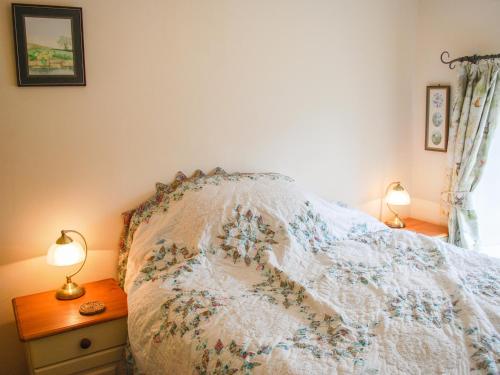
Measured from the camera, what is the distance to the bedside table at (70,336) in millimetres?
2104

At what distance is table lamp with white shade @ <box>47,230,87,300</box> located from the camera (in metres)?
2.32

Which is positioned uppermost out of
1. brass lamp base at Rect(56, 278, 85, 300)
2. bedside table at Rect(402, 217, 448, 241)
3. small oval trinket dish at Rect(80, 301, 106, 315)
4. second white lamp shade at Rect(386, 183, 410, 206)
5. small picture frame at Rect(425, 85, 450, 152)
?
small picture frame at Rect(425, 85, 450, 152)

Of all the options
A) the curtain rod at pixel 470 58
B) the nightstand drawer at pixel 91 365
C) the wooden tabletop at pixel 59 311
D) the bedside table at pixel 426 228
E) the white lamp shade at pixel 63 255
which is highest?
the curtain rod at pixel 470 58

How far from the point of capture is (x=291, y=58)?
3.09 m

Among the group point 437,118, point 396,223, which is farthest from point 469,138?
point 396,223

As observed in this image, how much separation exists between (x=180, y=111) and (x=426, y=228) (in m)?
1.95

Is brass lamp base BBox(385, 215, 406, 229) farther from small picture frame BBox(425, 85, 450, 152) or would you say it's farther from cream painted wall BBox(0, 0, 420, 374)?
small picture frame BBox(425, 85, 450, 152)

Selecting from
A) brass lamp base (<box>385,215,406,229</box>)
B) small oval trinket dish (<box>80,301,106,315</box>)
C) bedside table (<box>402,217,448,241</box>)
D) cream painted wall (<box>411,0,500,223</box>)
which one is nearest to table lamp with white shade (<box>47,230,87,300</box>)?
small oval trinket dish (<box>80,301,106,315</box>)

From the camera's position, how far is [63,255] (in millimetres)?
2318

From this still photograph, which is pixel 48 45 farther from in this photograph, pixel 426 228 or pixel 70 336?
pixel 426 228

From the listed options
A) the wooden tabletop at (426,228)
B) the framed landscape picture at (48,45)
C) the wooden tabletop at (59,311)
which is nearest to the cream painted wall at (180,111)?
the framed landscape picture at (48,45)

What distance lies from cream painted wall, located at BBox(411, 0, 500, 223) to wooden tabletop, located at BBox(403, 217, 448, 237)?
8cm

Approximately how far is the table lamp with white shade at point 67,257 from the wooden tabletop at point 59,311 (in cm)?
3

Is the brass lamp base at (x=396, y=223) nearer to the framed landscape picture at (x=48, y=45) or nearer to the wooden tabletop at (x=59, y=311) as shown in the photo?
the wooden tabletop at (x=59, y=311)
